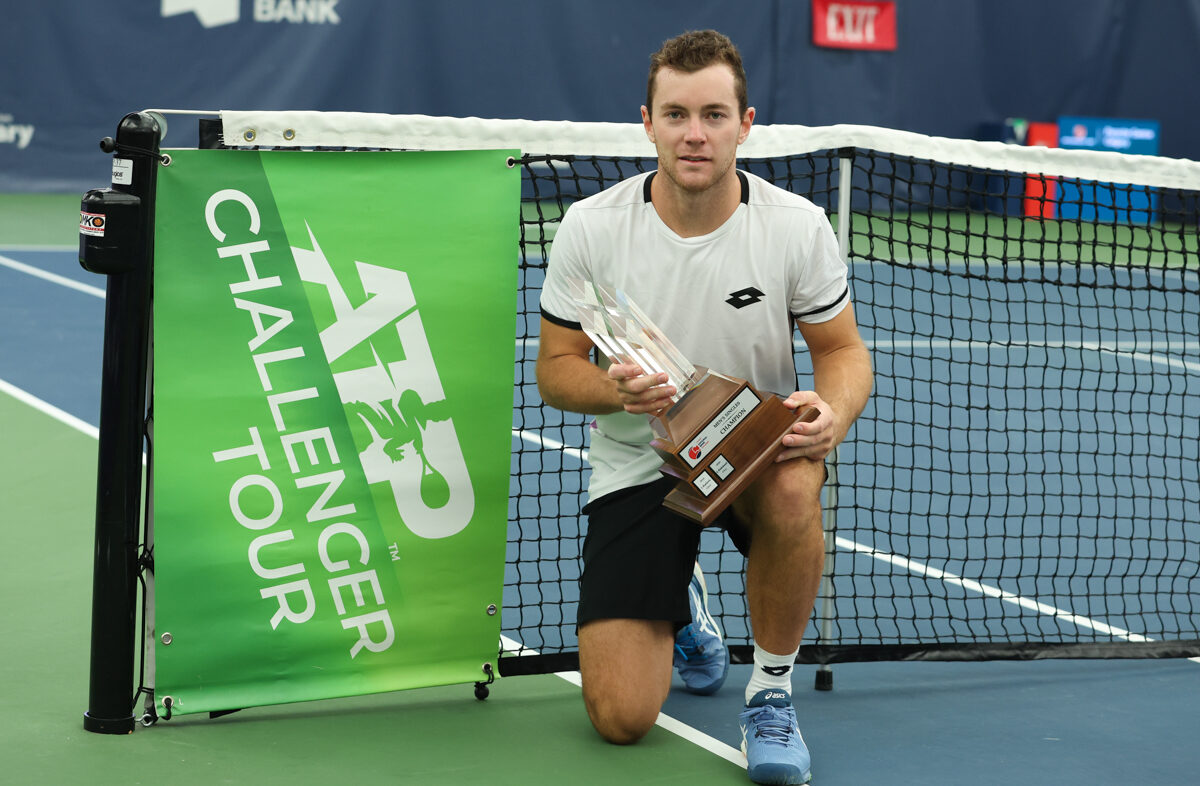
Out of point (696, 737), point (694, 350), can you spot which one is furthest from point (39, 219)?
point (696, 737)

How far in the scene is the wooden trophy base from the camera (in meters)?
2.83

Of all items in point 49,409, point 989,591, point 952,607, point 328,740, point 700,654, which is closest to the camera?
point 328,740

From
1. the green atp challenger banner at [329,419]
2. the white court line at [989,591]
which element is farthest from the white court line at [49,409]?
the green atp challenger banner at [329,419]

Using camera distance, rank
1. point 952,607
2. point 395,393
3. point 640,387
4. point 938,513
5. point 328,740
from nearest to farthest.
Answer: point 640,387 < point 328,740 < point 395,393 < point 952,607 < point 938,513

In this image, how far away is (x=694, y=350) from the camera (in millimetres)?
3096

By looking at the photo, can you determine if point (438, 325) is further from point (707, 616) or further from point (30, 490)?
point (30, 490)

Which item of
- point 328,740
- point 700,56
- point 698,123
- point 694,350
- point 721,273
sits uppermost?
point 700,56

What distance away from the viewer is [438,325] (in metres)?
3.16

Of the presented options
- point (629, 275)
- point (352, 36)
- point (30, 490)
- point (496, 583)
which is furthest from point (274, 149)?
point (352, 36)

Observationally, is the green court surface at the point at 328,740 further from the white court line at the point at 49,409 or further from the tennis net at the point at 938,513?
the white court line at the point at 49,409

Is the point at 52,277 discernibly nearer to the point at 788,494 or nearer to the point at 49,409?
the point at 49,409

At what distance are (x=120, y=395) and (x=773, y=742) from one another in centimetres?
147

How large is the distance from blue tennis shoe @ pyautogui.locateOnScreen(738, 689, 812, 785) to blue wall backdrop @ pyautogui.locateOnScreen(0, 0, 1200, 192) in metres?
11.8

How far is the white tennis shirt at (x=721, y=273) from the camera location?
308 cm
